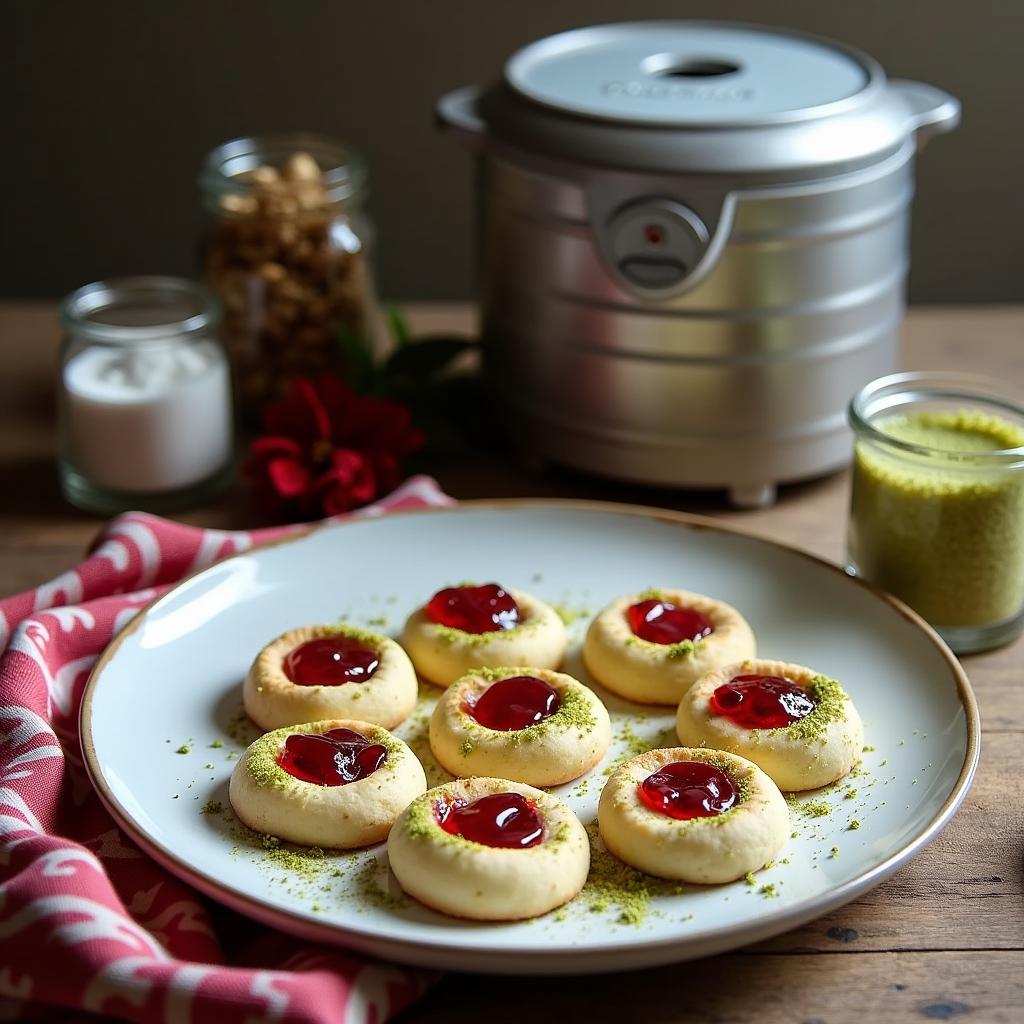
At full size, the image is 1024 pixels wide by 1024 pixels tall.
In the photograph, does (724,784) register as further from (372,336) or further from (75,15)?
(75,15)

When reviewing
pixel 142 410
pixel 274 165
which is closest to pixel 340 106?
pixel 274 165

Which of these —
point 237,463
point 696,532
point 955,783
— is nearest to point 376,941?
point 955,783

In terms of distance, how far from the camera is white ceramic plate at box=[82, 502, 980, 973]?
1044 mm

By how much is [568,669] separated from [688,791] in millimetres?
319

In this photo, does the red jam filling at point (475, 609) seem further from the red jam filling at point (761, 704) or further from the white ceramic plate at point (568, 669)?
the red jam filling at point (761, 704)

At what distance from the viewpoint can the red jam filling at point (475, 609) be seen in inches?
56.3

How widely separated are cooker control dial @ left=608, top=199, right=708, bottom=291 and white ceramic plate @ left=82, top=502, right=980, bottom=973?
277 millimetres

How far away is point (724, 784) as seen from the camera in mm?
1162

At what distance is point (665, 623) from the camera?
142 cm

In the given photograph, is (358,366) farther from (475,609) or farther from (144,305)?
(475,609)

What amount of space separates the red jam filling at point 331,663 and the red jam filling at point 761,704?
34 centimetres

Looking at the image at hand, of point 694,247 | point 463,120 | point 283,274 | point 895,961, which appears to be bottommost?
point 895,961

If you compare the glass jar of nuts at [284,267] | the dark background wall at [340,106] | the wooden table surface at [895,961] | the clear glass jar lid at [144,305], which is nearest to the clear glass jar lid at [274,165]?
the glass jar of nuts at [284,267]

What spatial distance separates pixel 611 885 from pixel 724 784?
0.13 metres
